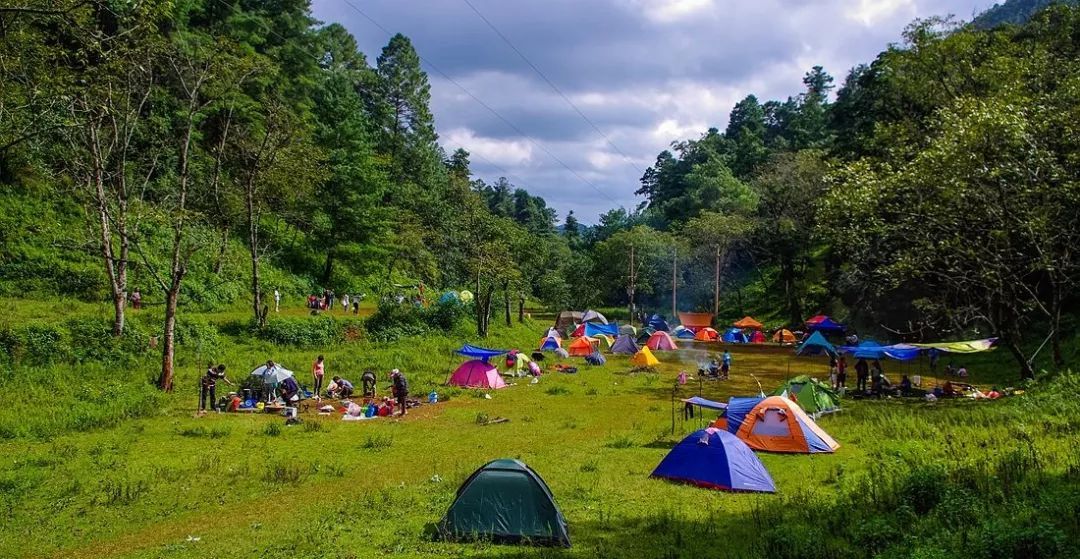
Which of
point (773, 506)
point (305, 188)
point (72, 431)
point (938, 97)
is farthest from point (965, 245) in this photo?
point (305, 188)

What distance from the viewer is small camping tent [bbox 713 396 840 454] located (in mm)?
17344

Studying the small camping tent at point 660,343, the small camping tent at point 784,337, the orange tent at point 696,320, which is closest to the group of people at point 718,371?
the small camping tent at point 660,343

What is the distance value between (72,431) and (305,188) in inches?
1088

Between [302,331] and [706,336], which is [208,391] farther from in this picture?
[706,336]

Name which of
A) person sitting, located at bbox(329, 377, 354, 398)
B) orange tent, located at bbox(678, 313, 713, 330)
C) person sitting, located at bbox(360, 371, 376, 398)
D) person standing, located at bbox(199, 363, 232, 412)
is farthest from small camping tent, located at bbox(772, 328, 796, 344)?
person standing, located at bbox(199, 363, 232, 412)

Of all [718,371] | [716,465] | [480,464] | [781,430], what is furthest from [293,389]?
[718,371]

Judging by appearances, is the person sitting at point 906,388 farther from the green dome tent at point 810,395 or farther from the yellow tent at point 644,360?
the yellow tent at point 644,360

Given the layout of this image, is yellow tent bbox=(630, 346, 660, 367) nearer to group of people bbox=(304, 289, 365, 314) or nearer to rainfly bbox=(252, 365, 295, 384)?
group of people bbox=(304, 289, 365, 314)

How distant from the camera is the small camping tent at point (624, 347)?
147 ft

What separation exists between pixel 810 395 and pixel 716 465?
32.6 ft

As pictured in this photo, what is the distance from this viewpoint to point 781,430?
17625mm

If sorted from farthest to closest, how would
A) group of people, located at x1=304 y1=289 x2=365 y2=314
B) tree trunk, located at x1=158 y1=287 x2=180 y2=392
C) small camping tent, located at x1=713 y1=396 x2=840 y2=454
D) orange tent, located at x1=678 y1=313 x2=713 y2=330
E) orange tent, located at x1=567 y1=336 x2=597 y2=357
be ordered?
orange tent, located at x1=678 y1=313 x2=713 y2=330
orange tent, located at x1=567 y1=336 x2=597 y2=357
group of people, located at x1=304 y1=289 x2=365 y2=314
tree trunk, located at x1=158 y1=287 x2=180 y2=392
small camping tent, located at x1=713 y1=396 x2=840 y2=454

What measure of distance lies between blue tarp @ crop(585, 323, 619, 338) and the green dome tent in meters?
27.4

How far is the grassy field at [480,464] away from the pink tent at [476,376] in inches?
134
